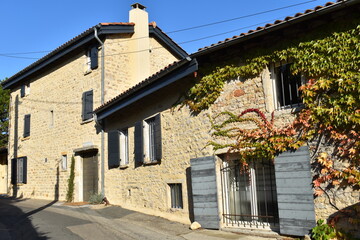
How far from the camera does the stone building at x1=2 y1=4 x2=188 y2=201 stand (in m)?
12.7

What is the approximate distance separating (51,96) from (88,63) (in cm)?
292

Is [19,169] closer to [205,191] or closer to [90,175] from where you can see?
[90,175]

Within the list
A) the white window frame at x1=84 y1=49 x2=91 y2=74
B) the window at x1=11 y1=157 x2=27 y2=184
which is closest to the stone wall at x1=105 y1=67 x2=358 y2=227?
the white window frame at x1=84 y1=49 x2=91 y2=74

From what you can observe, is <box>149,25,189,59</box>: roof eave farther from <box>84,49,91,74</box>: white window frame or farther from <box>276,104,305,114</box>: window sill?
<box>276,104,305,114</box>: window sill

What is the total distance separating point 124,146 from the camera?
37.2ft

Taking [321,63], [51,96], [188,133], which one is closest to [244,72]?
[321,63]

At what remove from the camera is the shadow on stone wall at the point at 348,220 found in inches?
209

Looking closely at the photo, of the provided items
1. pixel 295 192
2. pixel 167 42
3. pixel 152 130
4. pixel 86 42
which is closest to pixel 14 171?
pixel 86 42

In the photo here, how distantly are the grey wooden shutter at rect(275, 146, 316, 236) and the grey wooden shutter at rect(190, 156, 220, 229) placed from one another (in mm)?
1591

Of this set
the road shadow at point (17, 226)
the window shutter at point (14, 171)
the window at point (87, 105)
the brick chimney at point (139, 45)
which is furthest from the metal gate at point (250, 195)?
the window shutter at point (14, 171)

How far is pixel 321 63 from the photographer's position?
5910 millimetres

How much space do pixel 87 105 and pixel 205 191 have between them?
7.32 meters

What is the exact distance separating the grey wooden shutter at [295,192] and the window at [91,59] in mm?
9052

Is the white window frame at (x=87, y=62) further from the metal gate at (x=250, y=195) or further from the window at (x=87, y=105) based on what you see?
the metal gate at (x=250, y=195)
